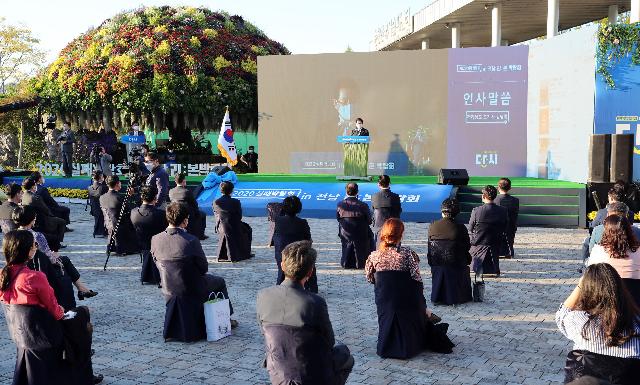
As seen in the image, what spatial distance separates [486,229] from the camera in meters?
9.33

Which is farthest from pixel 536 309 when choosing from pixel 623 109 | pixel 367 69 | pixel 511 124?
pixel 367 69

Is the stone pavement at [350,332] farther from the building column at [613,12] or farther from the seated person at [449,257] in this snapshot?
the building column at [613,12]

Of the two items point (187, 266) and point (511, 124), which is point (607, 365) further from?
point (511, 124)

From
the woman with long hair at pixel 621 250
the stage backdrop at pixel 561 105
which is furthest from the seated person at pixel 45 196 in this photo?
the stage backdrop at pixel 561 105

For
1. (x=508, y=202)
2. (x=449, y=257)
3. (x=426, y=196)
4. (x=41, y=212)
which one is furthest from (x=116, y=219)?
(x=426, y=196)

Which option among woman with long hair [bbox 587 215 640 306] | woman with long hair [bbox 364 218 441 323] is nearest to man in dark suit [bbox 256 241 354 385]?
woman with long hair [bbox 364 218 441 323]

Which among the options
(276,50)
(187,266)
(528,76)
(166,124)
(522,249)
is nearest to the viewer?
(187,266)

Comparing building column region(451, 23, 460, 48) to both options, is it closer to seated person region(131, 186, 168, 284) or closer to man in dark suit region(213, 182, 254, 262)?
man in dark suit region(213, 182, 254, 262)

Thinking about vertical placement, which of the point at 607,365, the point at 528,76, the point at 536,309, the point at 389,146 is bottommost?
the point at 536,309

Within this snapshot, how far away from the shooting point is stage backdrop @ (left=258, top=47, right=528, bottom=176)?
1998 centimetres

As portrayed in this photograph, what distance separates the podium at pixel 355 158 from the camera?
1772cm

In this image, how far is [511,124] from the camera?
1998cm

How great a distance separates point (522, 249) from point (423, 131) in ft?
29.6

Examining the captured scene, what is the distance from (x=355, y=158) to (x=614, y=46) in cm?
735
